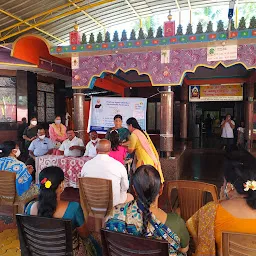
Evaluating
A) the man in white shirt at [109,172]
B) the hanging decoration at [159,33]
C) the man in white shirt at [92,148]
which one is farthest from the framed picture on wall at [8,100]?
the man in white shirt at [109,172]

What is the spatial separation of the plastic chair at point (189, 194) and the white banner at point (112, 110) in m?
3.29

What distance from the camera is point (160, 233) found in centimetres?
142

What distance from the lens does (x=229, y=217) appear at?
4.95 feet

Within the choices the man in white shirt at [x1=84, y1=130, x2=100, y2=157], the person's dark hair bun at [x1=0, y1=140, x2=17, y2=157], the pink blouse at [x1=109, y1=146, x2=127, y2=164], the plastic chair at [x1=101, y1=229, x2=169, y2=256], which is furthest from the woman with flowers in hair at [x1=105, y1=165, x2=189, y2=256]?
the man in white shirt at [x1=84, y1=130, x2=100, y2=157]

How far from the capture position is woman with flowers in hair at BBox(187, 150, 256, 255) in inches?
58.9

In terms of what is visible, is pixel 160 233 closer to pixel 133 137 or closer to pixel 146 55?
pixel 133 137

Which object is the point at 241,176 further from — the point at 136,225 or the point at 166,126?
the point at 166,126

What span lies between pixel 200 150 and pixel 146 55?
16.2 feet

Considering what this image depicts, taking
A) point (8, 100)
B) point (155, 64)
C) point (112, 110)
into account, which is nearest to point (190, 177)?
point (112, 110)

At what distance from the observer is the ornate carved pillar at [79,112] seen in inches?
233

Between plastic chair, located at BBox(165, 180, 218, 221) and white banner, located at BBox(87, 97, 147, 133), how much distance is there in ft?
10.8

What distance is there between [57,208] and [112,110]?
4.40m

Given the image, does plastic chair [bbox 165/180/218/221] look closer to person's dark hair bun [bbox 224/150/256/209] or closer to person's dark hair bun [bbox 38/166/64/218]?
person's dark hair bun [bbox 224/150/256/209]

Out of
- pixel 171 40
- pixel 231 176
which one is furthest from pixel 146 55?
pixel 231 176
